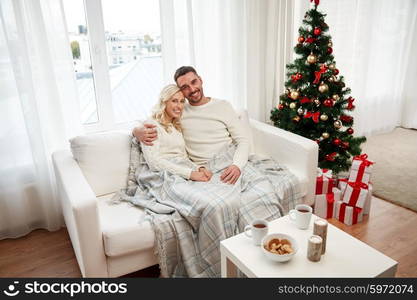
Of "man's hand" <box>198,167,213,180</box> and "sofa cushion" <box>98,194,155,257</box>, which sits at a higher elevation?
"man's hand" <box>198,167,213,180</box>

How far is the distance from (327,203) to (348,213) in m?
0.15

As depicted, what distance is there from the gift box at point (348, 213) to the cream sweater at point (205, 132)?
74 cm

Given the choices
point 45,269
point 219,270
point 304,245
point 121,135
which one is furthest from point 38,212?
point 304,245

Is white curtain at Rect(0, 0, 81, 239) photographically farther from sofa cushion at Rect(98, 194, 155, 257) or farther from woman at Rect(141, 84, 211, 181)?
sofa cushion at Rect(98, 194, 155, 257)

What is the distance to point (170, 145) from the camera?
7.13ft

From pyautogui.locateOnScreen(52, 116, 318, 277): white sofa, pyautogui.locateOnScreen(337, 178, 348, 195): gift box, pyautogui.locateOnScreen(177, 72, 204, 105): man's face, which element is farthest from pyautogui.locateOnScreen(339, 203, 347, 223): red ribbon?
pyautogui.locateOnScreen(177, 72, 204, 105): man's face

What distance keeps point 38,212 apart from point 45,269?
0.52m

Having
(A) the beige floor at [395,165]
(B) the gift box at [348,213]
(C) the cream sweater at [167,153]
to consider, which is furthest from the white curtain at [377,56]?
(C) the cream sweater at [167,153]

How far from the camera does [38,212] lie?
8.21ft

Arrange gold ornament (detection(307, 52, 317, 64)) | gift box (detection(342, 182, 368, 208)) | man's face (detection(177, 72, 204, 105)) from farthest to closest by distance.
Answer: gold ornament (detection(307, 52, 317, 64)) → gift box (detection(342, 182, 368, 208)) → man's face (detection(177, 72, 204, 105))

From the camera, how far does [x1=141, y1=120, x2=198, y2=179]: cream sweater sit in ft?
6.86

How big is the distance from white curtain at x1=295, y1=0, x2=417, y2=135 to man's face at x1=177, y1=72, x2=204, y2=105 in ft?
6.06

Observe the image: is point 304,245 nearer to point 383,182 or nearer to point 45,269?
point 45,269

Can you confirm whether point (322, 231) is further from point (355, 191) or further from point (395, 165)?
point (395, 165)
